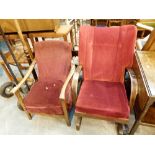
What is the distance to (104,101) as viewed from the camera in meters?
1.25

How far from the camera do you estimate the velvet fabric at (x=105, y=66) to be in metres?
1.21

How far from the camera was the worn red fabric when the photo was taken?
1.34 metres

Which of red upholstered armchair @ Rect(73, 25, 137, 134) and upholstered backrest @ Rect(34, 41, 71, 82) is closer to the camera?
red upholstered armchair @ Rect(73, 25, 137, 134)

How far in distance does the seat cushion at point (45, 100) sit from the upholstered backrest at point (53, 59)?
0.17 m

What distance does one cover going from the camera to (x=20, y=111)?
175 cm

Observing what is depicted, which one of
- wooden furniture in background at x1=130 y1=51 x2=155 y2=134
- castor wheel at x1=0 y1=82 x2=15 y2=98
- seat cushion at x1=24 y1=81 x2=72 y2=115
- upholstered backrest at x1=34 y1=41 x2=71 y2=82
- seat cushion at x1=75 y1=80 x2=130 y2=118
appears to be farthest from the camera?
castor wheel at x1=0 y1=82 x2=15 y2=98

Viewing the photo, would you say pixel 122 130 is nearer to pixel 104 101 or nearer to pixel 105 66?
pixel 104 101

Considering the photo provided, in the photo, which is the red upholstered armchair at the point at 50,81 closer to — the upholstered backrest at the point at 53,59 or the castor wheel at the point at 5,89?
the upholstered backrest at the point at 53,59

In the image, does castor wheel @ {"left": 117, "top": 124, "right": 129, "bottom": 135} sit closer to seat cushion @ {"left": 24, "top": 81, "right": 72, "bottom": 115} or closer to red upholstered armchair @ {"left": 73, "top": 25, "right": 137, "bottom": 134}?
red upholstered armchair @ {"left": 73, "top": 25, "right": 137, "bottom": 134}

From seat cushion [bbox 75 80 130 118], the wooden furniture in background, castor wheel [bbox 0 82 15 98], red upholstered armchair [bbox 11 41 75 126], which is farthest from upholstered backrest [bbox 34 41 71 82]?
the wooden furniture in background

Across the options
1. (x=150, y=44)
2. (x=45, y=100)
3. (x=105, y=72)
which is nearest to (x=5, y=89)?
(x=45, y=100)

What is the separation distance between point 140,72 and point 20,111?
1456 millimetres
